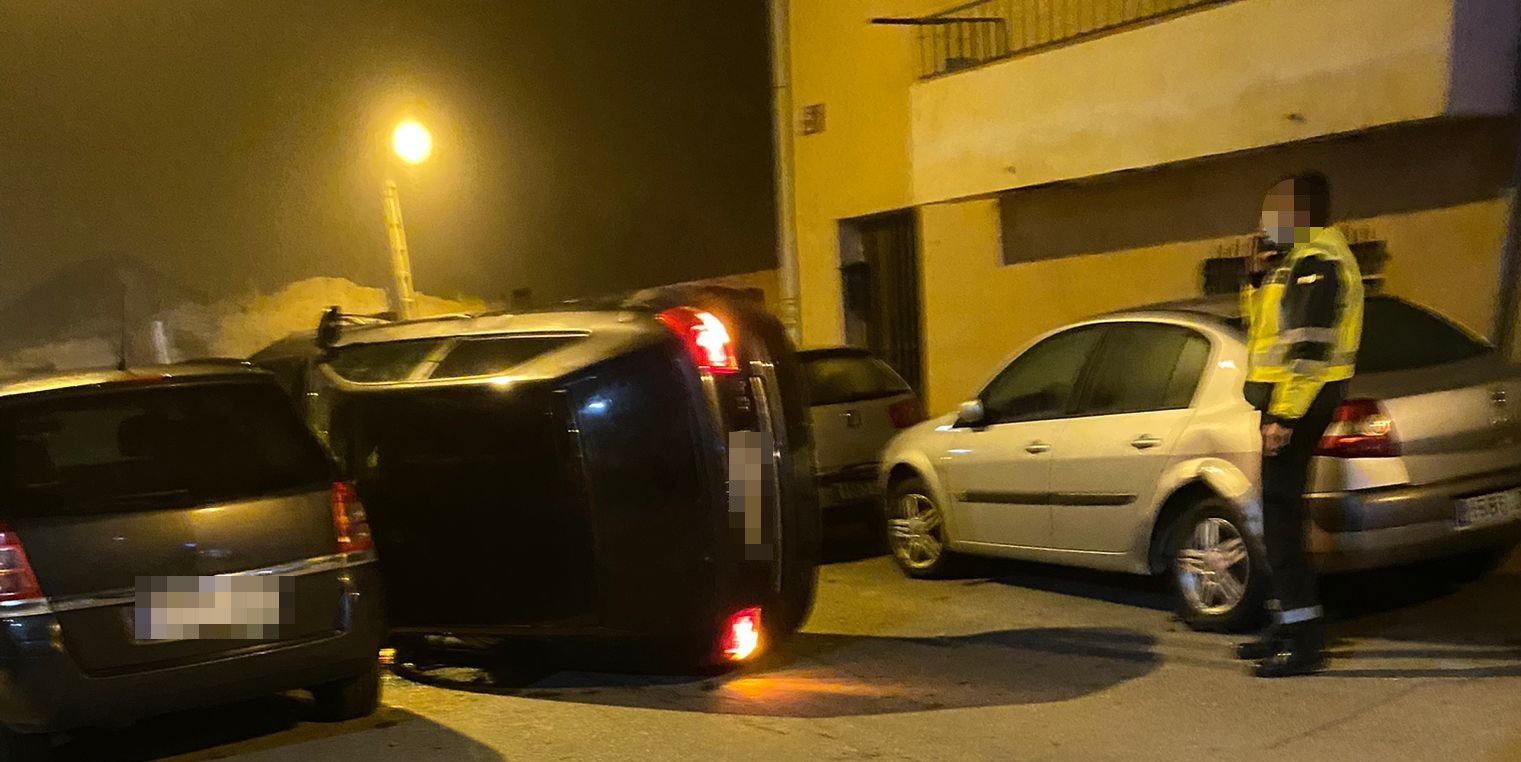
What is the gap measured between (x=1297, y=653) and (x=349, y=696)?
380cm

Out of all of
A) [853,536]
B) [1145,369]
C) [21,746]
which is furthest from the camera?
[853,536]

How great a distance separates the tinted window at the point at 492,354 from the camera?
6090mm

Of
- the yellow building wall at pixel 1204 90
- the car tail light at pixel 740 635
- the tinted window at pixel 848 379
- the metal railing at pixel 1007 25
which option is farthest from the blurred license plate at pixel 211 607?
the metal railing at pixel 1007 25

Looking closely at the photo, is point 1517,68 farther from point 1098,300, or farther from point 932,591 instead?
point 932,591

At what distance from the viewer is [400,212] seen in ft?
44.6

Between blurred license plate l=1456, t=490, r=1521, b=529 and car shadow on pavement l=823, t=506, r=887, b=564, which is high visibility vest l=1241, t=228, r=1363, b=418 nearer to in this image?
blurred license plate l=1456, t=490, r=1521, b=529

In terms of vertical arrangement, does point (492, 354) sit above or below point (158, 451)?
above

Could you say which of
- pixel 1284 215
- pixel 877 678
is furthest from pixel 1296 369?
pixel 877 678

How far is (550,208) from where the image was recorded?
14969 mm

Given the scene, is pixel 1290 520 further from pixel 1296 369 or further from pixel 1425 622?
pixel 1425 622

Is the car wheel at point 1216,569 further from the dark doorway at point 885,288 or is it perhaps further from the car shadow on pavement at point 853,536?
the dark doorway at point 885,288

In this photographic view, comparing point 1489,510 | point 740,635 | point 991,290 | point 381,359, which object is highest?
point 991,290

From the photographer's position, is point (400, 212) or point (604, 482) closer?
point (604, 482)

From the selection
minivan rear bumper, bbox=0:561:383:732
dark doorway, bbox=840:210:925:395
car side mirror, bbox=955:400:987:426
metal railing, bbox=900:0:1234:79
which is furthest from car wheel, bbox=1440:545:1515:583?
dark doorway, bbox=840:210:925:395
